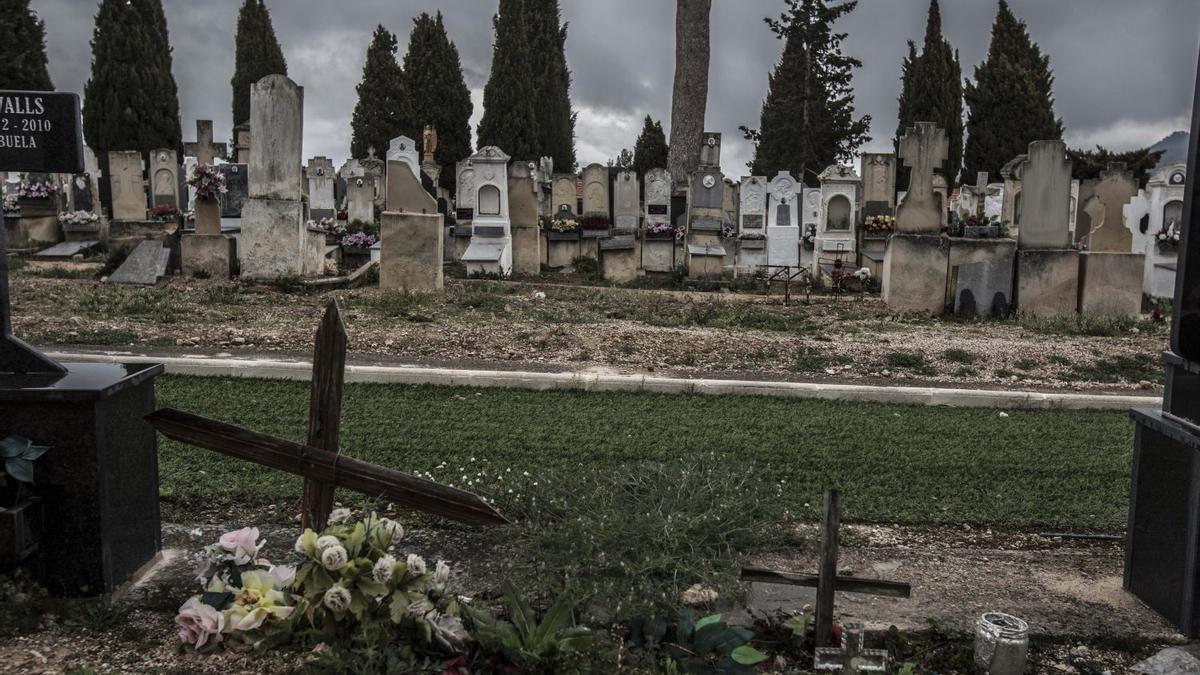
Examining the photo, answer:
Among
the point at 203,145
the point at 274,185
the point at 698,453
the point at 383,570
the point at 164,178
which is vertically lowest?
the point at 698,453

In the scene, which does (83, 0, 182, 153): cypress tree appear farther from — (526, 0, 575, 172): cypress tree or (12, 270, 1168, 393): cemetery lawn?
(12, 270, 1168, 393): cemetery lawn

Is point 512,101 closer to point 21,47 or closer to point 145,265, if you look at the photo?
point 21,47

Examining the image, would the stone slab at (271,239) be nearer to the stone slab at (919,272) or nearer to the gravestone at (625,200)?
the stone slab at (919,272)

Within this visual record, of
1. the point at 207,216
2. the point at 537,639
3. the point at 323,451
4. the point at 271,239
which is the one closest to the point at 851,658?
the point at 537,639

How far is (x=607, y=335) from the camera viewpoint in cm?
909

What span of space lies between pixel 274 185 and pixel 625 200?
900 centimetres

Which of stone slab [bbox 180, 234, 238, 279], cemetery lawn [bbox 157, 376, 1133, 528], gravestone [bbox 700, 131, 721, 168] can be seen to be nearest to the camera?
cemetery lawn [bbox 157, 376, 1133, 528]

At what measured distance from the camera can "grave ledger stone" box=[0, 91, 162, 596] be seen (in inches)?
120

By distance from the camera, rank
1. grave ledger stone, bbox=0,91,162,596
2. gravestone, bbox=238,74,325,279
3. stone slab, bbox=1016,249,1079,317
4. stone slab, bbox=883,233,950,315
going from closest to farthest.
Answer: grave ledger stone, bbox=0,91,162,596, stone slab, bbox=1016,249,1079,317, stone slab, bbox=883,233,950,315, gravestone, bbox=238,74,325,279

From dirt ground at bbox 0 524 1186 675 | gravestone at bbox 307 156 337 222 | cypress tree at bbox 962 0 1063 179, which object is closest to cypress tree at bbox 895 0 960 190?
cypress tree at bbox 962 0 1063 179

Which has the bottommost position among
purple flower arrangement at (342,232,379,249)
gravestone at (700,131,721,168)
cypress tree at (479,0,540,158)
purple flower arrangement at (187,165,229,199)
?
purple flower arrangement at (342,232,379,249)

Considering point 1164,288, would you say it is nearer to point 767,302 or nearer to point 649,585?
point 767,302

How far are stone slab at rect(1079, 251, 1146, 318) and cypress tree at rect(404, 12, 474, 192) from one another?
30.1m

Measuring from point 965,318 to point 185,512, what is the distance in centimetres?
1039
